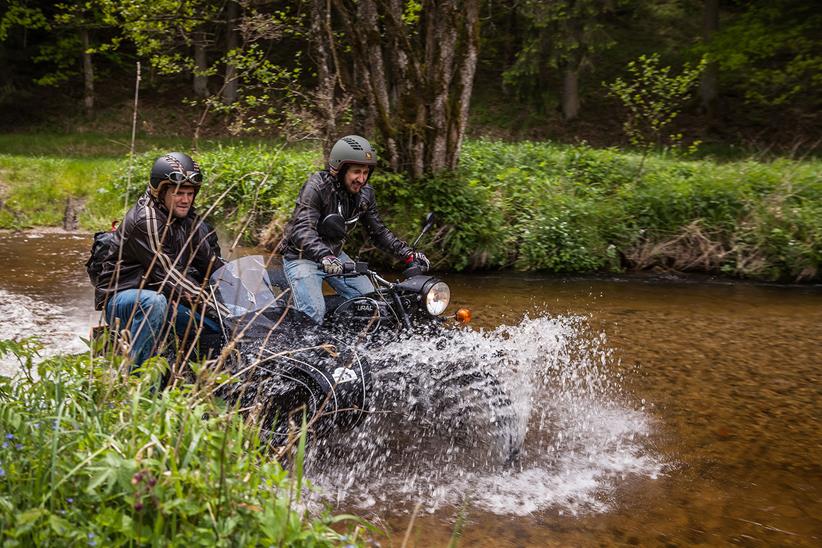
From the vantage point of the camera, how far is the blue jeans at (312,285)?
5.67 metres

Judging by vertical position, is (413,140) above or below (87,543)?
above

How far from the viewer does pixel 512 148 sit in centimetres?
1627

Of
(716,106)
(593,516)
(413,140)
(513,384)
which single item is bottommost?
(593,516)

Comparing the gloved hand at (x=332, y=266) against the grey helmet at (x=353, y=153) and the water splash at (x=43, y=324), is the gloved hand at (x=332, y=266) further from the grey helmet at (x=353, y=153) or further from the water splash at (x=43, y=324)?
the water splash at (x=43, y=324)

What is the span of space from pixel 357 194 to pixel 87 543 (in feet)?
14.3

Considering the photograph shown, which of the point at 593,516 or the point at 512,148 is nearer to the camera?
the point at 593,516

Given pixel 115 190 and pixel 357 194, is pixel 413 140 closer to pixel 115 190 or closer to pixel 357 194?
pixel 357 194

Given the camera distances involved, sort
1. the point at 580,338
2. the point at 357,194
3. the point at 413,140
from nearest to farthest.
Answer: the point at 357,194 → the point at 580,338 → the point at 413,140

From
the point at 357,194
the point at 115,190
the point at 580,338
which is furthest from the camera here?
the point at 115,190

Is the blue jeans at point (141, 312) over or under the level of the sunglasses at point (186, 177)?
under

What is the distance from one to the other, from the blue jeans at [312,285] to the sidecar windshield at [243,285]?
0.25m

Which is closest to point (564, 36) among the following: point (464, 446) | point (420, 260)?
point (420, 260)

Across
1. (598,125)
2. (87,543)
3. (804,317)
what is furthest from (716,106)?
(87,543)

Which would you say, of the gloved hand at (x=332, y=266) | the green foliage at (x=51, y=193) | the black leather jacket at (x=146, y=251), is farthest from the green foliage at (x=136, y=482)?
the green foliage at (x=51, y=193)
